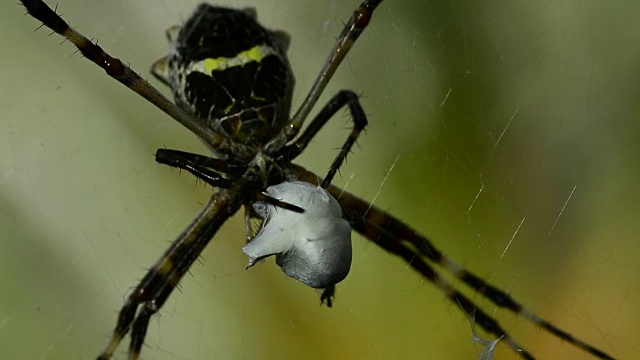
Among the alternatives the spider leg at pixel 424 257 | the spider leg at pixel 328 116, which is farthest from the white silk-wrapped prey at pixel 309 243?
the spider leg at pixel 424 257

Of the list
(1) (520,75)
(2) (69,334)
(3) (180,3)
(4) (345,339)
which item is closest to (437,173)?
(1) (520,75)

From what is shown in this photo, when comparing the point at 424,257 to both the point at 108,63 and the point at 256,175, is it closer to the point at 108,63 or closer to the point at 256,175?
the point at 256,175

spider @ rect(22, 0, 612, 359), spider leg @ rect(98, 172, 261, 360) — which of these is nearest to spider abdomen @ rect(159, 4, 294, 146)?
spider @ rect(22, 0, 612, 359)

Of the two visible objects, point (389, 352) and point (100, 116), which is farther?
point (100, 116)

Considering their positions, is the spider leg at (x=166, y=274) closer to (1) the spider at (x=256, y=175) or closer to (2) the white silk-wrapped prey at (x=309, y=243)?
(1) the spider at (x=256, y=175)

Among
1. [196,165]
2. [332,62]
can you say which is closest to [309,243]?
[196,165]

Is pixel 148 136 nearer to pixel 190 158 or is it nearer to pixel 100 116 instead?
pixel 100 116
